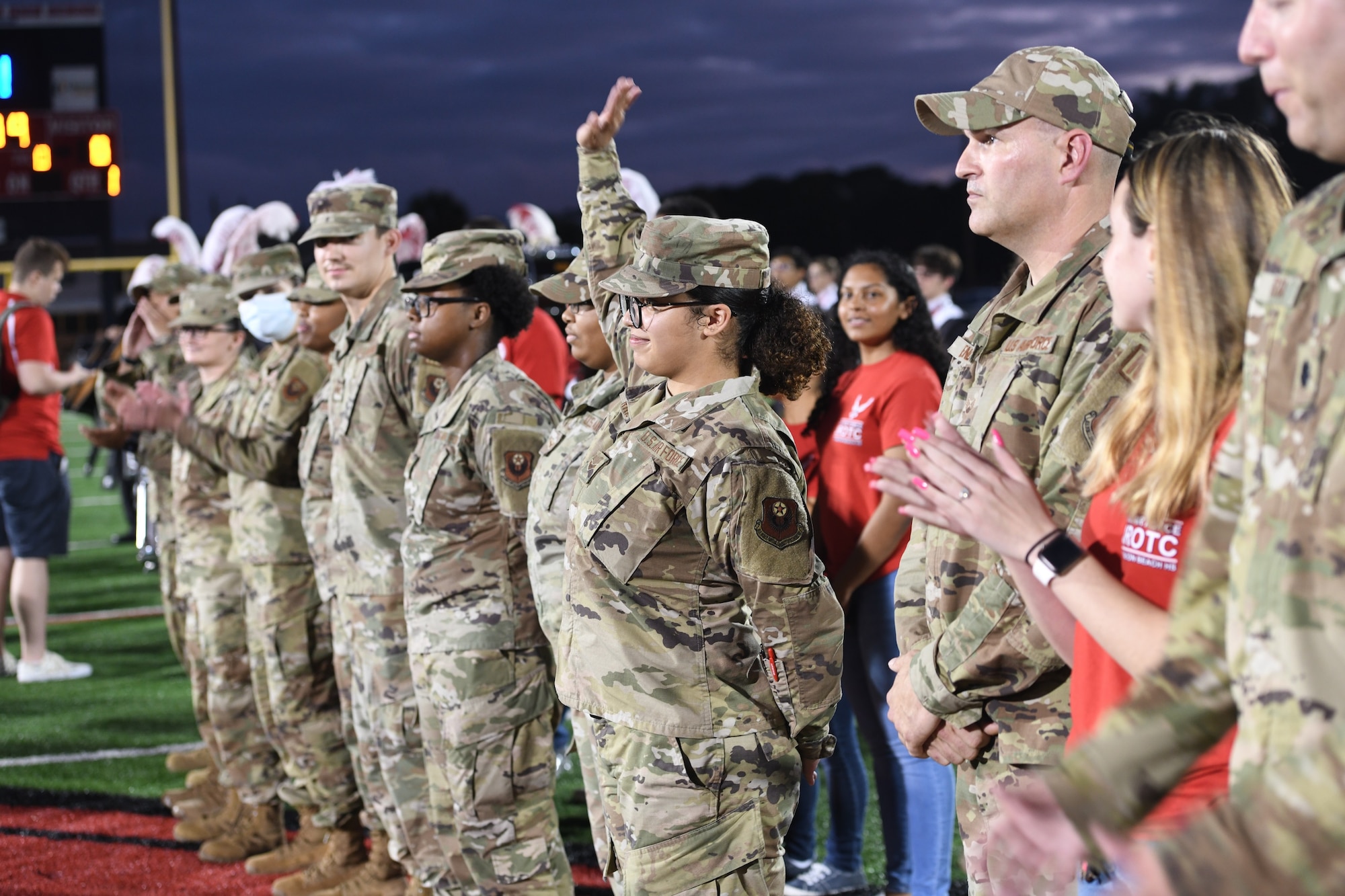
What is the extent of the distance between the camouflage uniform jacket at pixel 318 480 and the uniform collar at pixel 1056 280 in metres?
2.72

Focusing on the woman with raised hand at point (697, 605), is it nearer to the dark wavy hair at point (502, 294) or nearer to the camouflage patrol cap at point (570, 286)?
the camouflage patrol cap at point (570, 286)

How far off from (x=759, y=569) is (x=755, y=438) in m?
0.27

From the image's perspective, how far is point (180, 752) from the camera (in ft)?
20.6

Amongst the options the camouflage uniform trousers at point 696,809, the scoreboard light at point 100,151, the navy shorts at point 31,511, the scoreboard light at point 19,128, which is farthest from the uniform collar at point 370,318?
the scoreboard light at point 19,128

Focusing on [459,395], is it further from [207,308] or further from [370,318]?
[207,308]

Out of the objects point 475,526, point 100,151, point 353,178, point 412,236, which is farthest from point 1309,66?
point 100,151

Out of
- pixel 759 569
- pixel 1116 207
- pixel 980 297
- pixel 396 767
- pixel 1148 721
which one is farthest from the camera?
pixel 980 297

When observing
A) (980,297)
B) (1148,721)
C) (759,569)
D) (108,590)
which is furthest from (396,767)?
(980,297)

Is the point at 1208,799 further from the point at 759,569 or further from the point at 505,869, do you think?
the point at 505,869

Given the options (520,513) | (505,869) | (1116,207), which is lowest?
(505,869)

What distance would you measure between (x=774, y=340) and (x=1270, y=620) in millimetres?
1774

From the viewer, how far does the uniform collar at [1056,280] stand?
7.84 ft

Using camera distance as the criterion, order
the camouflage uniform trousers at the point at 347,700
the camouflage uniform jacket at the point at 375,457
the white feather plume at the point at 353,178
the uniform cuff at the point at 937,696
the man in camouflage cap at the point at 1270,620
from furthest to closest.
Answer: the white feather plume at the point at 353,178 < the camouflage uniform trousers at the point at 347,700 < the camouflage uniform jacket at the point at 375,457 < the uniform cuff at the point at 937,696 < the man in camouflage cap at the point at 1270,620

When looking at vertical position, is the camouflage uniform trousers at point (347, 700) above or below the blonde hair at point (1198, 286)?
below
